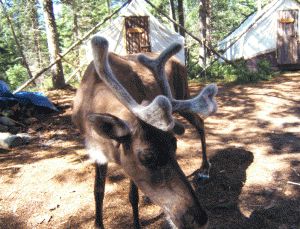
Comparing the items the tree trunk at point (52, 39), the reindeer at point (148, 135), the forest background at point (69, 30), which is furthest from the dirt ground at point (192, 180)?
the forest background at point (69, 30)

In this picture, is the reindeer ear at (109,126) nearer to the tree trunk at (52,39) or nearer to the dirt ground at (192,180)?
the dirt ground at (192,180)

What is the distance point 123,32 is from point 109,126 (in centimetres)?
1017

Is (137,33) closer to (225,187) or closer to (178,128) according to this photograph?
(225,187)

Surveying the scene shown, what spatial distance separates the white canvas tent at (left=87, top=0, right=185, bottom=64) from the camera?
35.2 feet

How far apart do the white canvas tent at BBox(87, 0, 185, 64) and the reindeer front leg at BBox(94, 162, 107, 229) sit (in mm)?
9195

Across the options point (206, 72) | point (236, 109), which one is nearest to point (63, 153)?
point (236, 109)

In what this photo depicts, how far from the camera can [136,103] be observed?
1.82m

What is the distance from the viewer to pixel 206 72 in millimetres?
11469

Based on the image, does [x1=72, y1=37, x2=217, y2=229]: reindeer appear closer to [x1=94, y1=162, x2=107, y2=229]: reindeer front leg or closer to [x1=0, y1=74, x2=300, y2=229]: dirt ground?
[x1=94, y1=162, x2=107, y2=229]: reindeer front leg

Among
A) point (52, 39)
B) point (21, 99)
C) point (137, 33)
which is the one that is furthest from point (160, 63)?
point (137, 33)

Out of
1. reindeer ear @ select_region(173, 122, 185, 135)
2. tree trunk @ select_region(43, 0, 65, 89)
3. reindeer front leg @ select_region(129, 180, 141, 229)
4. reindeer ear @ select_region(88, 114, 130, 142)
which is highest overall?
tree trunk @ select_region(43, 0, 65, 89)

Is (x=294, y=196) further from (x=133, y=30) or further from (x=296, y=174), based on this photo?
(x=133, y=30)

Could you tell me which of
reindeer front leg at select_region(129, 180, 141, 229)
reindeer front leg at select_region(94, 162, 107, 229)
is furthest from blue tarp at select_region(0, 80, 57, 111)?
reindeer front leg at select_region(129, 180, 141, 229)

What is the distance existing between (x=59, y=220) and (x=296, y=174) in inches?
131
